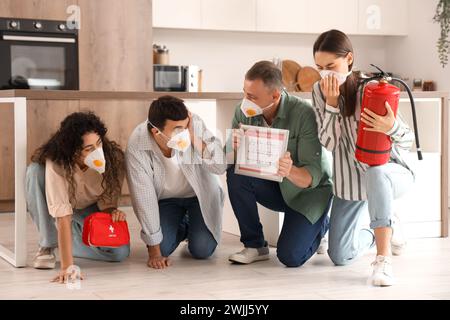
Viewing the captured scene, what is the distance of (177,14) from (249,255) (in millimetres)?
2604

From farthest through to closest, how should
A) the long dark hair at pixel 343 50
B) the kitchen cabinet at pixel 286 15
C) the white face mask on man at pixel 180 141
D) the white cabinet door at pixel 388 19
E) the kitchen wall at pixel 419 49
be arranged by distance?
the white cabinet door at pixel 388 19 < the kitchen wall at pixel 419 49 < the kitchen cabinet at pixel 286 15 < the white face mask on man at pixel 180 141 < the long dark hair at pixel 343 50

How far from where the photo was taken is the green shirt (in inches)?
123

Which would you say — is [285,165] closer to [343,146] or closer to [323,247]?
[343,146]

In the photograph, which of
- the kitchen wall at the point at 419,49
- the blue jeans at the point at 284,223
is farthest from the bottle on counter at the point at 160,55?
the blue jeans at the point at 284,223

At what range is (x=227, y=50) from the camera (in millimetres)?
5879

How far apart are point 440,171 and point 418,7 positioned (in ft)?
7.54

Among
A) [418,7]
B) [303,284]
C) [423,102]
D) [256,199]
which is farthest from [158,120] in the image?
[418,7]

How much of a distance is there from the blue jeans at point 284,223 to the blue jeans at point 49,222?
19.4 inches

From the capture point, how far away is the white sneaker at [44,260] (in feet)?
10.3

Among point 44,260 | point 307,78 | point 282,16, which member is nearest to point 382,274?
point 44,260

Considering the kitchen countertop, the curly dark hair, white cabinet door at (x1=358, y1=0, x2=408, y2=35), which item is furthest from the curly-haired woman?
white cabinet door at (x1=358, y1=0, x2=408, y2=35)

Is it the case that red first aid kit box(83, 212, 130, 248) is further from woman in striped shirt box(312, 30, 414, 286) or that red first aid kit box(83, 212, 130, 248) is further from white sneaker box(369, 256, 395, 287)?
white sneaker box(369, 256, 395, 287)

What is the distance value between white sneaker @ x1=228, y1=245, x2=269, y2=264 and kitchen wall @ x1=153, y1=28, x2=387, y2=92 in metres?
2.63

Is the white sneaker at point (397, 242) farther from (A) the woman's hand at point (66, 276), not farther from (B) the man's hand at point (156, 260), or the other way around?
(A) the woman's hand at point (66, 276)
